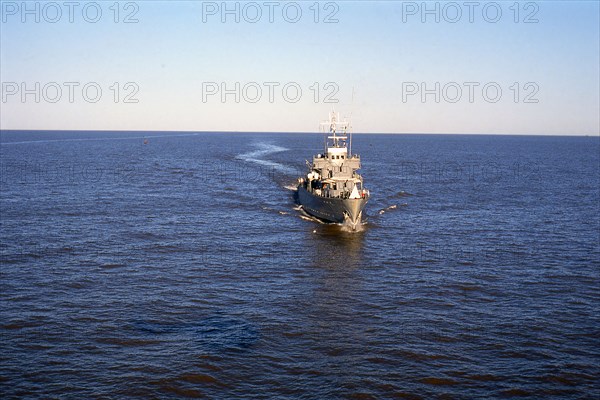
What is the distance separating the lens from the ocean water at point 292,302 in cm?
2612

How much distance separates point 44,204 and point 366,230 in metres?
43.3

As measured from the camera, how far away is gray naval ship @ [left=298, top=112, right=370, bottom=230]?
6003cm

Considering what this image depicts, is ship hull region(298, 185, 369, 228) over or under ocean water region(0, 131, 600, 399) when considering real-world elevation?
over

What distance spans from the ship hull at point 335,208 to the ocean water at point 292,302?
175 cm

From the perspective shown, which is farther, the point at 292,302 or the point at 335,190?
the point at 335,190

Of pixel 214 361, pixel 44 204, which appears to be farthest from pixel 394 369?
pixel 44 204

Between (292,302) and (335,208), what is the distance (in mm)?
26690

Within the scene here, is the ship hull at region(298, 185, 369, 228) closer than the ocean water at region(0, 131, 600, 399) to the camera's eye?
No

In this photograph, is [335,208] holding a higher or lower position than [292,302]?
higher

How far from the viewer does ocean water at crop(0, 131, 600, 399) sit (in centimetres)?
2612

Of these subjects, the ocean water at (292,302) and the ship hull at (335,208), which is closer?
the ocean water at (292,302)

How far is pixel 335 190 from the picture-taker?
66.3 m

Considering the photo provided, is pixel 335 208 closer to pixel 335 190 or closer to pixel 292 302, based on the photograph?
pixel 335 190

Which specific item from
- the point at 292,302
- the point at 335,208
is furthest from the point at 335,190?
the point at 292,302
